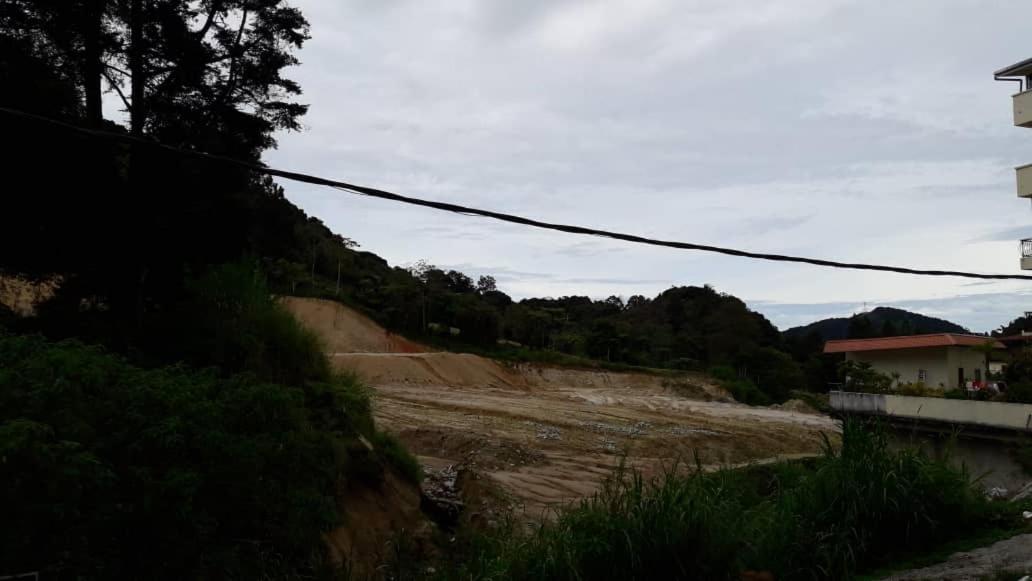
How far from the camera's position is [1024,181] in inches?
838

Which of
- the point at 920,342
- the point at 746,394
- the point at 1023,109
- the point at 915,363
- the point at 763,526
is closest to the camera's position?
the point at 763,526

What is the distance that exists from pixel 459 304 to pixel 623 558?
1941 inches

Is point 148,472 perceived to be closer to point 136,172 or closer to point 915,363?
point 136,172

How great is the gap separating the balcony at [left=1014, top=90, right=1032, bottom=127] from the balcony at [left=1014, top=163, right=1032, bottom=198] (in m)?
1.38

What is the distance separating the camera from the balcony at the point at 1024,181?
21125 millimetres

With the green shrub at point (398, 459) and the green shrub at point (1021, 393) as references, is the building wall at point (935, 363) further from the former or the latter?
the green shrub at point (398, 459)

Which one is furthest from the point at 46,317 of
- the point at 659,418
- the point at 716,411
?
the point at 716,411

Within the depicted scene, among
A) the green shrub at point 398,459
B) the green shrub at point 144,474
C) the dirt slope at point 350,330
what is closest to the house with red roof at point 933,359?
the dirt slope at point 350,330

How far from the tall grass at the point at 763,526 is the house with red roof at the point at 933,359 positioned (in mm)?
28884

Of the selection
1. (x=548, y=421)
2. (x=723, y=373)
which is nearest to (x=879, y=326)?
(x=723, y=373)

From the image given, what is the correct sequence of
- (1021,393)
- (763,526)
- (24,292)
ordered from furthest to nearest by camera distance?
(24,292) < (1021,393) < (763,526)

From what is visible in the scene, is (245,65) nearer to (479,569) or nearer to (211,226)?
(211,226)

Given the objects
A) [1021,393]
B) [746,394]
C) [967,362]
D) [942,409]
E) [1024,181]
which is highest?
[1024,181]

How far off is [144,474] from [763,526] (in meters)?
4.81
